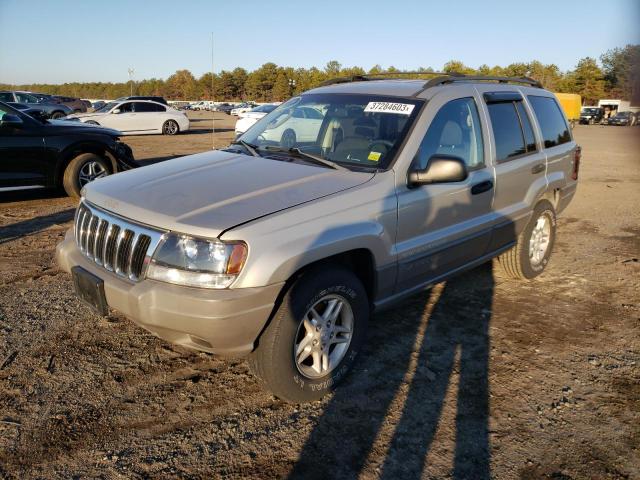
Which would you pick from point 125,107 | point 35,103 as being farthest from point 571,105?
point 35,103

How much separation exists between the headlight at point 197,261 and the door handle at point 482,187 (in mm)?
2066

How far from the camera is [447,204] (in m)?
3.76

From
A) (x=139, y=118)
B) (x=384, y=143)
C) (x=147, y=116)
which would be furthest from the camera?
(x=147, y=116)

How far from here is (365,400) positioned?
3168 millimetres

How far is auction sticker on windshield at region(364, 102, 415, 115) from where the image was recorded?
3743 millimetres

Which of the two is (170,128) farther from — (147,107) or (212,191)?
(212,191)

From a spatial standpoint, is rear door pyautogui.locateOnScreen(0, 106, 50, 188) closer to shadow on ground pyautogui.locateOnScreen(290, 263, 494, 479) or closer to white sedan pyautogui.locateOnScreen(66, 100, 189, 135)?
shadow on ground pyautogui.locateOnScreen(290, 263, 494, 479)

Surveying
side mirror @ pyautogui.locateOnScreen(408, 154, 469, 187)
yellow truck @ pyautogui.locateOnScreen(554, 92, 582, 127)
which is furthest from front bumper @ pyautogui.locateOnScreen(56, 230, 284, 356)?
yellow truck @ pyautogui.locateOnScreen(554, 92, 582, 127)

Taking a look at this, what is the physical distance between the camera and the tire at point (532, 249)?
16.3 feet

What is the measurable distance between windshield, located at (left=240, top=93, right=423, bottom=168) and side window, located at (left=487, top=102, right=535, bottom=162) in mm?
957

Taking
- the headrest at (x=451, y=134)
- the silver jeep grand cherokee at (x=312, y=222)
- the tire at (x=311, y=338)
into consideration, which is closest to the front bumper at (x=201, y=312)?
the silver jeep grand cherokee at (x=312, y=222)

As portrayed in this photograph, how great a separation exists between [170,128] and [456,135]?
20.7 meters

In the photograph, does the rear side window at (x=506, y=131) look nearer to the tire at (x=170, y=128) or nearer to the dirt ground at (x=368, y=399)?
the dirt ground at (x=368, y=399)

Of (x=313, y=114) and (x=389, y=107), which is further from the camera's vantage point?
(x=313, y=114)
